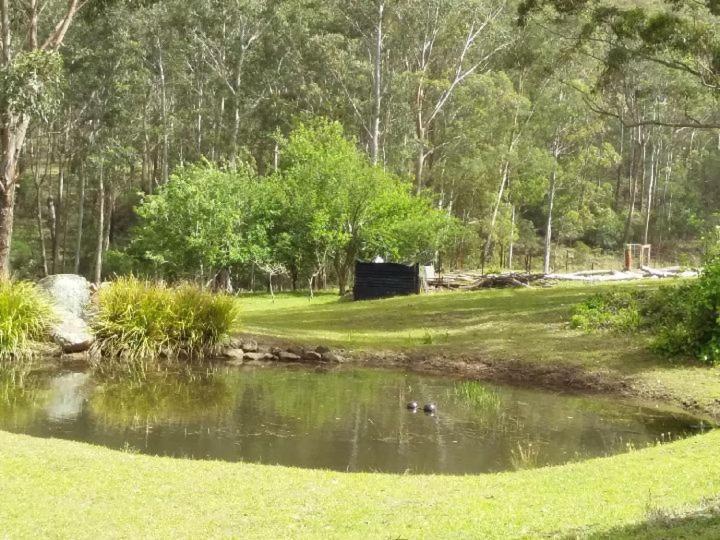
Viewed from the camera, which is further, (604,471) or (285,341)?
(285,341)

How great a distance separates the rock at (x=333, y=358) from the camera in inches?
679

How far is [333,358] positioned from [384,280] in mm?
11573

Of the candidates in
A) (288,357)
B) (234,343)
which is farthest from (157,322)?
(288,357)

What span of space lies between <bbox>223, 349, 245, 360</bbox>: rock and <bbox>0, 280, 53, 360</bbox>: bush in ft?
11.4

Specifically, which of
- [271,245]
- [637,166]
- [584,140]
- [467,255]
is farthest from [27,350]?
[637,166]

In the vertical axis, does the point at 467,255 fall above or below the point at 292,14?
below

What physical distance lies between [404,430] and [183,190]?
840 inches

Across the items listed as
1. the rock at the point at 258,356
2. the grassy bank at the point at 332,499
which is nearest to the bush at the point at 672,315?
the rock at the point at 258,356

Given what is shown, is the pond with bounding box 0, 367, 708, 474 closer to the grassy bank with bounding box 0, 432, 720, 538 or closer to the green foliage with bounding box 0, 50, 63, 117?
the grassy bank with bounding box 0, 432, 720, 538

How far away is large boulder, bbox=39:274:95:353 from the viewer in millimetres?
16797

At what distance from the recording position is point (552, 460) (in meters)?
10.1

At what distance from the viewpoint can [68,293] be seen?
58.4 ft

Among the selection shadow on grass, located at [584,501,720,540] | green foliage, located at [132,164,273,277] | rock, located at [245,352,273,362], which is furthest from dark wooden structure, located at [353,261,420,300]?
shadow on grass, located at [584,501,720,540]

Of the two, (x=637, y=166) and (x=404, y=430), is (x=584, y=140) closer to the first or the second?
(x=637, y=166)
